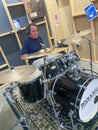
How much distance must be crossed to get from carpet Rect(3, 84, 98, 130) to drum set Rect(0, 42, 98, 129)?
0.24 ft

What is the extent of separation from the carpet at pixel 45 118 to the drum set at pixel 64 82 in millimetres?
73

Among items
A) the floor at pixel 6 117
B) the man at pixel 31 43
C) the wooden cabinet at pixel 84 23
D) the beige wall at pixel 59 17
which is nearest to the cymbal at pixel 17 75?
the floor at pixel 6 117

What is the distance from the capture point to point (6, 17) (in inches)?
118

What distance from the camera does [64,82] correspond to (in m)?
Answer: 1.61

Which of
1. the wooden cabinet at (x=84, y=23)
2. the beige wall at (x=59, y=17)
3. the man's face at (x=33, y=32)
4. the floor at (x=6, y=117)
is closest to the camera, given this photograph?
the floor at (x=6, y=117)

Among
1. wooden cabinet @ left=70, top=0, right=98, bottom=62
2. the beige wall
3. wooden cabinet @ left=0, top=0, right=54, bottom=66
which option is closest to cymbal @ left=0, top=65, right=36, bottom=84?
wooden cabinet @ left=0, top=0, right=54, bottom=66

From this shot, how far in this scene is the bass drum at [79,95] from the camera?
1486 mm

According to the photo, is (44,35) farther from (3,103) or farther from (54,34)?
(3,103)

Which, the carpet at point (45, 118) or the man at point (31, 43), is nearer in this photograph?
the carpet at point (45, 118)

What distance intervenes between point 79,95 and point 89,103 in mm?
258

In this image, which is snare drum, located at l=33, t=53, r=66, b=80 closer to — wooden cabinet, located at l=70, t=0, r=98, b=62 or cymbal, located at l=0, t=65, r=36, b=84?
cymbal, located at l=0, t=65, r=36, b=84

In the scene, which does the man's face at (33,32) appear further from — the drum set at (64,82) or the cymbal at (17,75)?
the cymbal at (17,75)

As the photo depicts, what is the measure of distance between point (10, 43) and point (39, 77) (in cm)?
159

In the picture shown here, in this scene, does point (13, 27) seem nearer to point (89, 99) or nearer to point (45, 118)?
point (45, 118)
